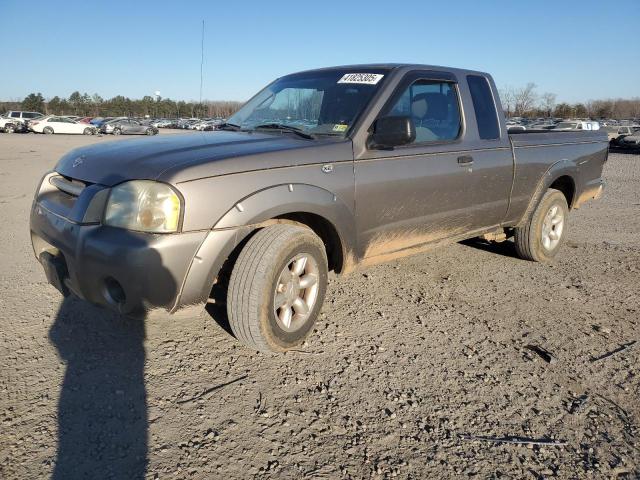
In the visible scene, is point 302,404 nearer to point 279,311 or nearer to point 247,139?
point 279,311

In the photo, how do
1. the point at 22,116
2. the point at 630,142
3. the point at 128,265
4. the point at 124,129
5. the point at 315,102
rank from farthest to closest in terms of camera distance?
the point at 124,129, the point at 22,116, the point at 630,142, the point at 315,102, the point at 128,265

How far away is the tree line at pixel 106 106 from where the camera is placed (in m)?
78.6

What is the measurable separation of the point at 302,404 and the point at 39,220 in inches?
77.6

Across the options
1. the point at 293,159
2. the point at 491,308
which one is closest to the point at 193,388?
the point at 293,159

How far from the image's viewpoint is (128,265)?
2434 mm

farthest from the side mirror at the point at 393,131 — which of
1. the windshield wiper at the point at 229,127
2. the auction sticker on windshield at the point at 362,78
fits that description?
the windshield wiper at the point at 229,127

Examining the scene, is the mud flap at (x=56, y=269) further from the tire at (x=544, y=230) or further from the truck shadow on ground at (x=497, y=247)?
the truck shadow on ground at (x=497, y=247)

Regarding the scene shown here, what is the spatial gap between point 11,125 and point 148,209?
136 feet

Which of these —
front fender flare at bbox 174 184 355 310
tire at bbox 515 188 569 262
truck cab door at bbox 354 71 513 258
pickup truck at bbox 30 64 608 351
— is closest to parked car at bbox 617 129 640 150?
tire at bbox 515 188 569 262

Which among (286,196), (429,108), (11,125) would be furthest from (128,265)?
(11,125)

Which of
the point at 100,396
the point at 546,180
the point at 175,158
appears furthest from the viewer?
the point at 546,180

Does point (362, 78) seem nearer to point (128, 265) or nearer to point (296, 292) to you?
point (296, 292)

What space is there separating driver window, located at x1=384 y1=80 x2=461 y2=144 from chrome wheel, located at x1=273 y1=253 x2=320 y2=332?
1316mm

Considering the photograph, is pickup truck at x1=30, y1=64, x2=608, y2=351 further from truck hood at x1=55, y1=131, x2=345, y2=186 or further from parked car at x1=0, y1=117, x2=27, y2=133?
parked car at x1=0, y1=117, x2=27, y2=133
